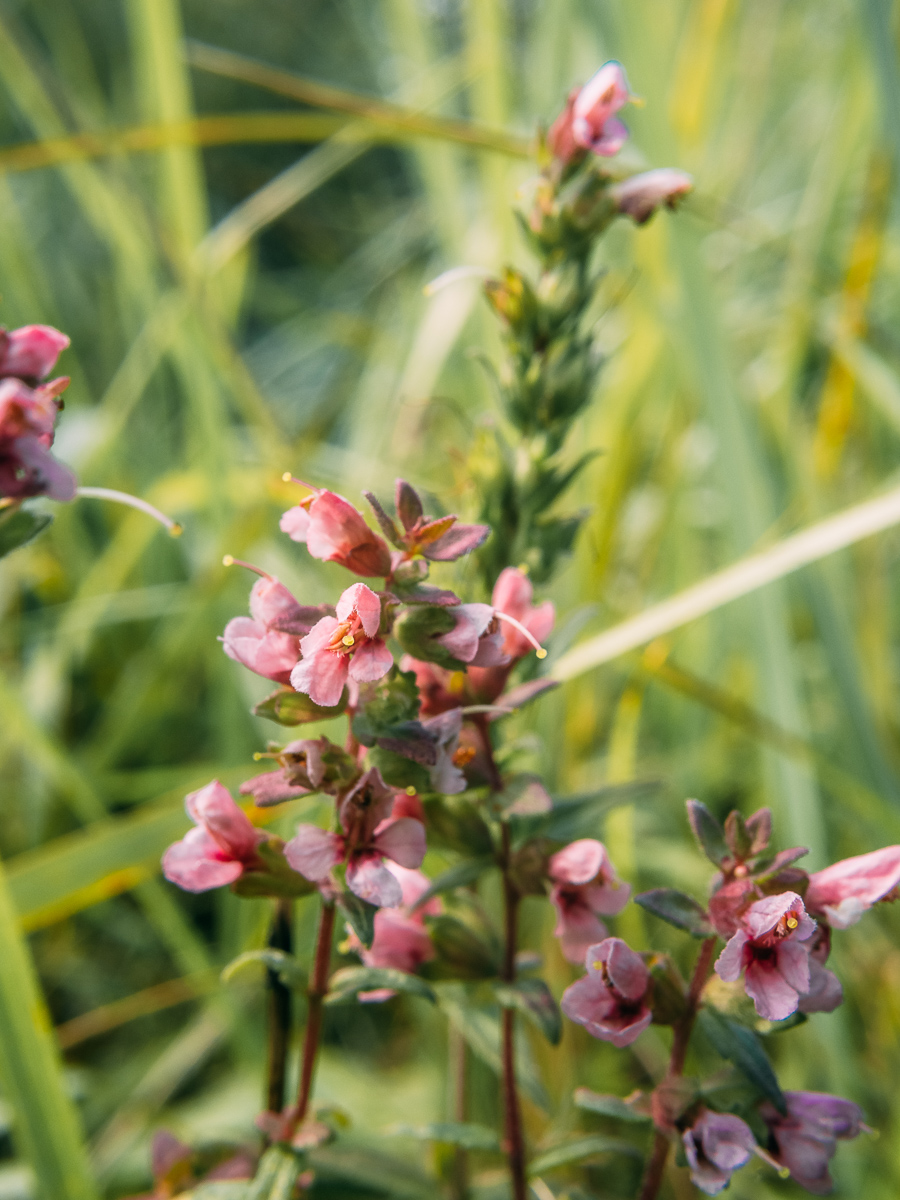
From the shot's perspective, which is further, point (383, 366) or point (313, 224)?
point (313, 224)

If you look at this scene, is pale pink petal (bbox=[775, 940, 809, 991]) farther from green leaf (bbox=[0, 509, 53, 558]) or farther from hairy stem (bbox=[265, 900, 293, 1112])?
green leaf (bbox=[0, 509, 53, 558])

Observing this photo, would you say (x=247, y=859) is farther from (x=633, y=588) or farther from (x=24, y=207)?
(x=24, y=207)

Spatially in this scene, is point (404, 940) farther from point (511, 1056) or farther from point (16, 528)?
point (16, 528)

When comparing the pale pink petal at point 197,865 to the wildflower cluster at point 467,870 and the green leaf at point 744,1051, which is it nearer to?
the wildflower cluster at point 467,870

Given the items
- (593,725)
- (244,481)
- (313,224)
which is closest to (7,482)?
(593,725)

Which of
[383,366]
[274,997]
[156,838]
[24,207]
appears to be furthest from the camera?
[24,207]

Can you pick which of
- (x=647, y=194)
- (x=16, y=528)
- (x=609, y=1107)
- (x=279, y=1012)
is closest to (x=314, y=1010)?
(x=279, y=1012)

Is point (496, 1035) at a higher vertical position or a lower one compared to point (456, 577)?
lower

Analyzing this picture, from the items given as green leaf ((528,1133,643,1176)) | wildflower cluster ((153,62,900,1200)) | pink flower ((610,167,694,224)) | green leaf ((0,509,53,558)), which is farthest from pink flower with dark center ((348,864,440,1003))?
pink flower ((610,167,694,224))
